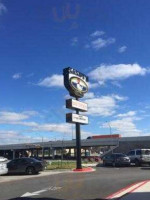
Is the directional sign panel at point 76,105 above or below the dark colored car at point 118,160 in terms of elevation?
above

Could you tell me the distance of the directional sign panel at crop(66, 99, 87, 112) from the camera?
36.8 m

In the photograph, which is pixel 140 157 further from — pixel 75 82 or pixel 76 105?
pixel 75 82

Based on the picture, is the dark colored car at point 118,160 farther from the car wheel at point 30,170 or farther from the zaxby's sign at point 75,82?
the car wheel at point 30,170

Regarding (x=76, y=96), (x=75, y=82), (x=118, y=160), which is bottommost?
(x=118, y=160)

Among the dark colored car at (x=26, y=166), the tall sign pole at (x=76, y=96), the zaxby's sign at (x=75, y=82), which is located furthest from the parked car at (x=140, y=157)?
the dark colored car at (x=26, y=166)

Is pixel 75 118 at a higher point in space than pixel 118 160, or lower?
higher

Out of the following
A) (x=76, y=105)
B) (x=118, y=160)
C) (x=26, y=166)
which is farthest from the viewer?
(x=118, y=160)

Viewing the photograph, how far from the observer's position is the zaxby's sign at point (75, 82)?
38.0 m

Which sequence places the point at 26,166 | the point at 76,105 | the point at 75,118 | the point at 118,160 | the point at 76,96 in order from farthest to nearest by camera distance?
the point at 118,160
the point at 76,96
the point at 76,105
the point at 75,118
the point at 26,166

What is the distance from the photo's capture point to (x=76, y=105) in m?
37.7

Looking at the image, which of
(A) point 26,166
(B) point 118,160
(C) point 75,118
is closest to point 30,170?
(A) point 26,166

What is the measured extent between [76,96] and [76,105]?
59.4 inches

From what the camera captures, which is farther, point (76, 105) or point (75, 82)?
point (75, 82)

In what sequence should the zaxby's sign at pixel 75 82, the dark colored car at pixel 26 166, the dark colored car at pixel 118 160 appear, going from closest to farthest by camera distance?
the dark colored car at pixel 26 166
the zaxby's sign at pixel 75 82
the dark colored car at pixel 118 160
